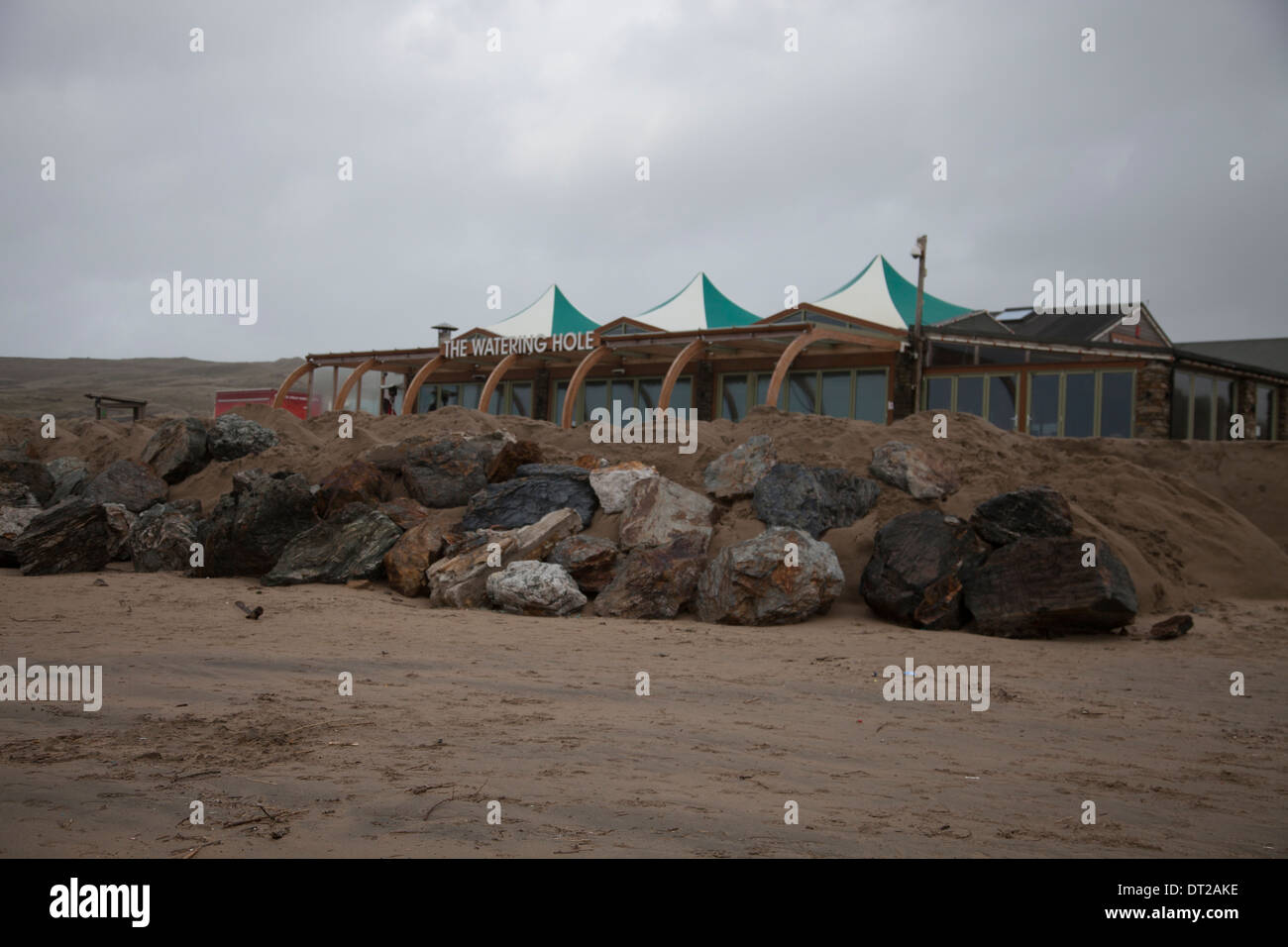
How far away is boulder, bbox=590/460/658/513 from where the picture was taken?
10906 mm

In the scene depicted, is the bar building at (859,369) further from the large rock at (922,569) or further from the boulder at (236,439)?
the large rock at (922,569)

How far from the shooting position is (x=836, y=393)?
22.0 metres

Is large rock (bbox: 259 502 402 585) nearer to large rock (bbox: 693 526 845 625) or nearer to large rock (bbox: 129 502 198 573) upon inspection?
large rock (bbox: 129 502 198 573)

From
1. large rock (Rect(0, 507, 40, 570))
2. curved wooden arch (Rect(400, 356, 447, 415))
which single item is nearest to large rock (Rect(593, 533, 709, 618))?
large rock (Rect(0, 507, 40, 570))

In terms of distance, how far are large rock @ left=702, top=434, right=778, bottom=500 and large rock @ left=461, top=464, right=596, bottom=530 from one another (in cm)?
145

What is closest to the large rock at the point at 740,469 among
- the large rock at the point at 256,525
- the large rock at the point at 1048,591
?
the large rock at the point at 1048,591

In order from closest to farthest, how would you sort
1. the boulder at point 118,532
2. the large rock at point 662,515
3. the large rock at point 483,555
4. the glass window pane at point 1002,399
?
the large rock at point 483,555
the large rock at point 662,515
the boulder at point 118,532
the glass window pane at point 1002,399

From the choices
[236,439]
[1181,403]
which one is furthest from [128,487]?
[1181,403]

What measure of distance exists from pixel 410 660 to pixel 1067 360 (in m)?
17.2

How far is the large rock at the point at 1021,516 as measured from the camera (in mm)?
9258

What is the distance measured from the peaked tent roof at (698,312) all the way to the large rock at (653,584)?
57.8ft

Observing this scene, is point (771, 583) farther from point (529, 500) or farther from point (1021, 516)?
point (529, 500)

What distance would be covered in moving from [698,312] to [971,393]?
935 centimetres
